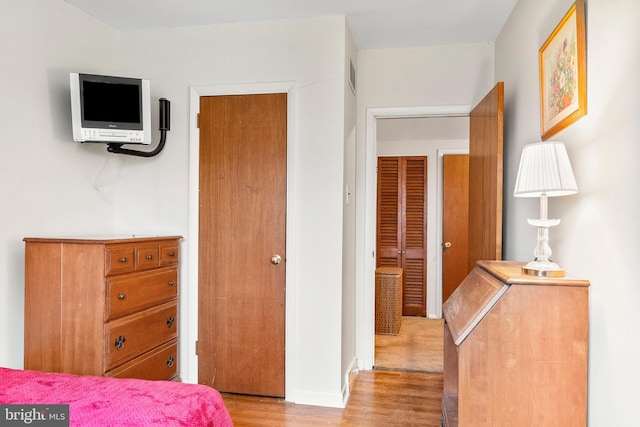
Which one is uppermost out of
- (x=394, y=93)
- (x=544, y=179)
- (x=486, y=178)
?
(x=394, y=93)

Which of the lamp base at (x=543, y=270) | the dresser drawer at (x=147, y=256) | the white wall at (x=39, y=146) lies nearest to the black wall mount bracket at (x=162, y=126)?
the white wall at (x=39, y=146)

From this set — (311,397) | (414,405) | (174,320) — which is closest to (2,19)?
(174,320)

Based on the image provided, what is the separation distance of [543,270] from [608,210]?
29 cm

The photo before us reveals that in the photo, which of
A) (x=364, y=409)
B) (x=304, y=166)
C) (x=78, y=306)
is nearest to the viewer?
(x=78, y=306)

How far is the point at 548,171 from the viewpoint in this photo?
4.97ft

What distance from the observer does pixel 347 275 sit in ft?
10.1

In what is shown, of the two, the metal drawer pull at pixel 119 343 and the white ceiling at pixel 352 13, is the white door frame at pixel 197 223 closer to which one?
the white ceiling at pixel 352 13

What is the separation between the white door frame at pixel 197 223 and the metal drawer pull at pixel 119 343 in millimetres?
688

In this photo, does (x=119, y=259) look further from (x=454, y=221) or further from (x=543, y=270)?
(x=454, y=221)

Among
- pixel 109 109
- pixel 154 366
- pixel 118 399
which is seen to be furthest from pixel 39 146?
pixel 118 399

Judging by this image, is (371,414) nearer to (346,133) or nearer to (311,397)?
(311,397)

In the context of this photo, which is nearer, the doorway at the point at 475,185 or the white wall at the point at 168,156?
the white wall at the point at 168,156

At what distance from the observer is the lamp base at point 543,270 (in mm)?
1520

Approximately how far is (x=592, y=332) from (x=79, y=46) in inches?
127
